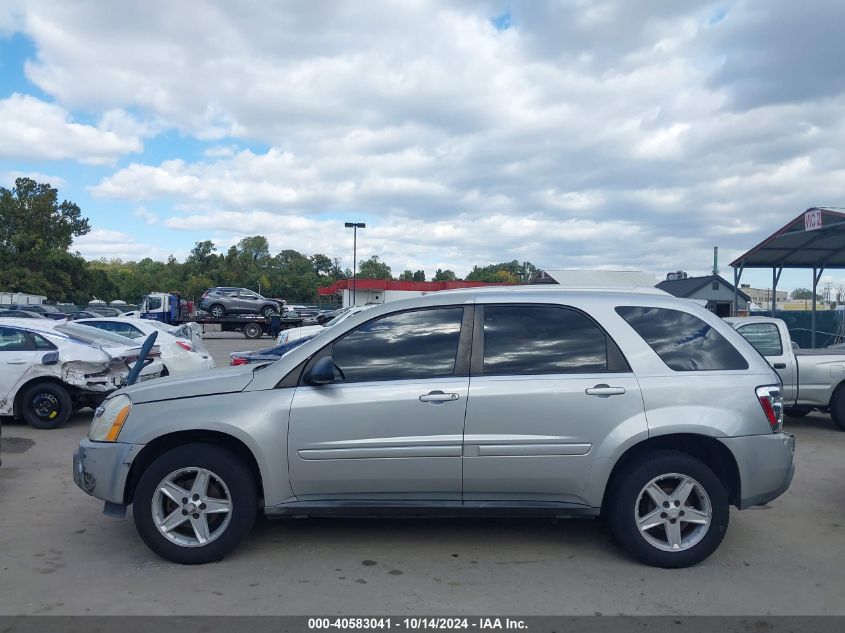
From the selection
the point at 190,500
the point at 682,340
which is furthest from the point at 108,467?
the point at 682,340

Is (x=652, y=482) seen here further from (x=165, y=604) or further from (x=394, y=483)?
(x=165, y=604)

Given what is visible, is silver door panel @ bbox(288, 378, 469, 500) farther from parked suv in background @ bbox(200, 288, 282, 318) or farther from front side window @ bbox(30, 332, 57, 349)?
parked suv in background @ bbox(200, 288, 282, 318)

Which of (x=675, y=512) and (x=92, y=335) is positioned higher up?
(x=92, y=335)

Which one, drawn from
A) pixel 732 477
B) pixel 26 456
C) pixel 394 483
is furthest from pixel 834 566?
pixel 26 456

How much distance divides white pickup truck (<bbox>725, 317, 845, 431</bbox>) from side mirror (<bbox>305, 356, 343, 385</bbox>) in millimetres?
7516

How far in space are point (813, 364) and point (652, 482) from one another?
6.82m

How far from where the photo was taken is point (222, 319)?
36.8 m

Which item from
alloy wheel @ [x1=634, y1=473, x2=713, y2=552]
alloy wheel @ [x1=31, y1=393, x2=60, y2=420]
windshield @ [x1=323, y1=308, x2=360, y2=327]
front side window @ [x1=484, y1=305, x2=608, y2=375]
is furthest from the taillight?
alloy wheel @ [x1=31, y1=393, x2=60, y2=420]

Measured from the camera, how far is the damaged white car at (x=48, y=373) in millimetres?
9781

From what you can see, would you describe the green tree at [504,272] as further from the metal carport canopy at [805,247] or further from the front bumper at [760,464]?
the front bumper at [760,464]

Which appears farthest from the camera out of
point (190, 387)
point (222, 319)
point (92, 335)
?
point (222, 319)

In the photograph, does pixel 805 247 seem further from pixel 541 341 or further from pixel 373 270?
pixel 373 270

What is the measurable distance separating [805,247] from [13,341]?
70.6 ft

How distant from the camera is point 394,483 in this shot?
4.69m
